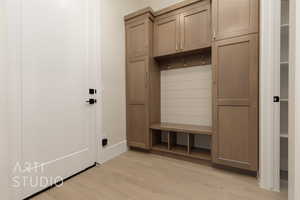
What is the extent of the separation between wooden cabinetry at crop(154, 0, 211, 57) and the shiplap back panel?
0.41m

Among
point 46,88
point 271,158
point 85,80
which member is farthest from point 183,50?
point 46,88

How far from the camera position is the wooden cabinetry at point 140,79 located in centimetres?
242

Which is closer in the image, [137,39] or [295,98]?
[295,98]

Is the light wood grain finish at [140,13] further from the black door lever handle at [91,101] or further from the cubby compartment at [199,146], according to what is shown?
the cubby compartment at [199,146]

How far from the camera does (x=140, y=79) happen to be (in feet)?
8.15

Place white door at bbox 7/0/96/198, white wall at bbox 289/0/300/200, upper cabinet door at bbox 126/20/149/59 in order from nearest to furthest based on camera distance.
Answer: white wall at bbox 289/0/300/200, white door at bbox 7/0/96/198, upper cabinet door at bbox 126/20/149/59

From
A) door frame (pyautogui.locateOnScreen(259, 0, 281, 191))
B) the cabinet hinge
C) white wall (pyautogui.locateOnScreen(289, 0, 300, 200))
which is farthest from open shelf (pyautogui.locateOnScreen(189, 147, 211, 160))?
white wall (pyautogui.locateOnScreen(289, 0, 300, 200))

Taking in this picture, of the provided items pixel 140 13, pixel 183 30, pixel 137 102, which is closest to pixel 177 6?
pixel 183 30

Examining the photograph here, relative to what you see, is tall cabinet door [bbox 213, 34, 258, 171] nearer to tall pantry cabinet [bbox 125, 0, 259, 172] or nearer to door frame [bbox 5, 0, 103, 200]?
tall pantry cabinet [bbox 125, 0, 259, 172]

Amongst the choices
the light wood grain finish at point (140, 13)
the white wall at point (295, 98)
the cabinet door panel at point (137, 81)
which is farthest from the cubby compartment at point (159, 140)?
the light wood grain finish at point (140, 13)

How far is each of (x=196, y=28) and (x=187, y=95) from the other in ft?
3.36

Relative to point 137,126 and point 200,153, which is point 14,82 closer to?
point 137,126

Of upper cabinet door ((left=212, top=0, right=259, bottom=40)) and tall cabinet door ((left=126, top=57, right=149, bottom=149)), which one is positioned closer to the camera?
upper cabinet door ((left=212, top=0, right=259, bottom=40))

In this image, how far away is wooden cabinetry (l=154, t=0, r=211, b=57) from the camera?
2072 millimetres
